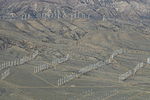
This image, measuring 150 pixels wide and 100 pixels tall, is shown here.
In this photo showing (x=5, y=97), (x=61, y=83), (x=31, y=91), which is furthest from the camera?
(x=61, y=83)

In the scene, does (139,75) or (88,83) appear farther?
(139,75)

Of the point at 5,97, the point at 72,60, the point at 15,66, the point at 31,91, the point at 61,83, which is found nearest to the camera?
the point at 5,97

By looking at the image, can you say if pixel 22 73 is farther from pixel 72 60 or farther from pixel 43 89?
pixel 72 60

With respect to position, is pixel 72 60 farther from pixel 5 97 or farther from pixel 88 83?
pixel 5 97

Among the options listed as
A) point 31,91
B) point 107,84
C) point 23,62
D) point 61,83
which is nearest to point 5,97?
point 31,91

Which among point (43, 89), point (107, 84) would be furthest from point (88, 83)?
point (43, 89)

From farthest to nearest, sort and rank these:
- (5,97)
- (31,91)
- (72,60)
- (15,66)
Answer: (72,60)
(15,66)
(31,91)
(5,97)

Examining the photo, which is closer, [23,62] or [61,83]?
[61,83]

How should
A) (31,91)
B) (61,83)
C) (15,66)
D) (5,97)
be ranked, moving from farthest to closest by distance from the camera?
1. (15,66)
2. (61,83)
3. (31,91)
4. (5,97)
